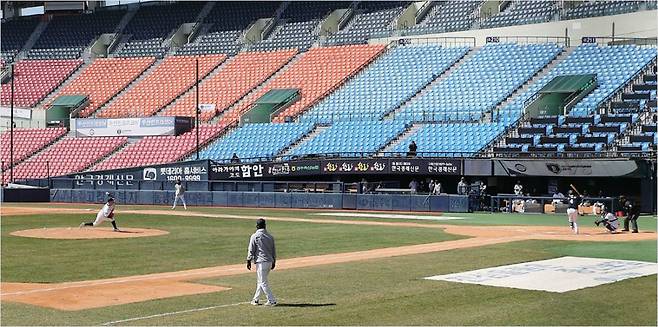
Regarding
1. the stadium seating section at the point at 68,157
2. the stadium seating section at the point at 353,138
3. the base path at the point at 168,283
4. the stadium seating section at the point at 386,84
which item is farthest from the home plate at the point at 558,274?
the stadium seating section at the point at 68,157

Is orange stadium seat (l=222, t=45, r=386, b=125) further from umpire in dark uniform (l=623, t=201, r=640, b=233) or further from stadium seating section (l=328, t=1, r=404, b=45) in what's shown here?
umpire in dark uniform (l=623, t=201, r=640, b=233)

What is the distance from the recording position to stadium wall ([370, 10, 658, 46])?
57719 millimetres

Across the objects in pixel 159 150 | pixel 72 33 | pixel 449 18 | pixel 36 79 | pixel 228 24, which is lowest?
pixel 159 150

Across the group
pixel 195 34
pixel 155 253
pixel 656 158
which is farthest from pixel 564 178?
pixel 195 34

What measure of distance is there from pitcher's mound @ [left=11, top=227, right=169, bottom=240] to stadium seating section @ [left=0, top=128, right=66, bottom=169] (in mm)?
36831

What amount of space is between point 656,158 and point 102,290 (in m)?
30.2

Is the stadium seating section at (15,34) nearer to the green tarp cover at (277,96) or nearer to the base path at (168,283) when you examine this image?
the green tarp cover at (277,96)

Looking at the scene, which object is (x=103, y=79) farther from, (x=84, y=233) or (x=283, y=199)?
(x=84, y=233)

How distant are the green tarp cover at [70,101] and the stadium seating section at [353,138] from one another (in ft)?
77.5

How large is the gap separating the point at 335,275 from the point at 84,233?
12.6m

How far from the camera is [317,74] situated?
2677 inches

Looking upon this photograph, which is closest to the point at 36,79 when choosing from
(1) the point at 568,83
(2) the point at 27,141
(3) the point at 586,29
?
(2) the point at 27,141

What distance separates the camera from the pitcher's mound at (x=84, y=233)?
96.1 feet

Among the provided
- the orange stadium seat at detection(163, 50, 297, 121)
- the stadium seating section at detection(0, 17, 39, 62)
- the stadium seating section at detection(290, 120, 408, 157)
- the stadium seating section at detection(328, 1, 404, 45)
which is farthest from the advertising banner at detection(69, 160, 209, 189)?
the stadium seating section at detection(0, 17, 39, 62)
